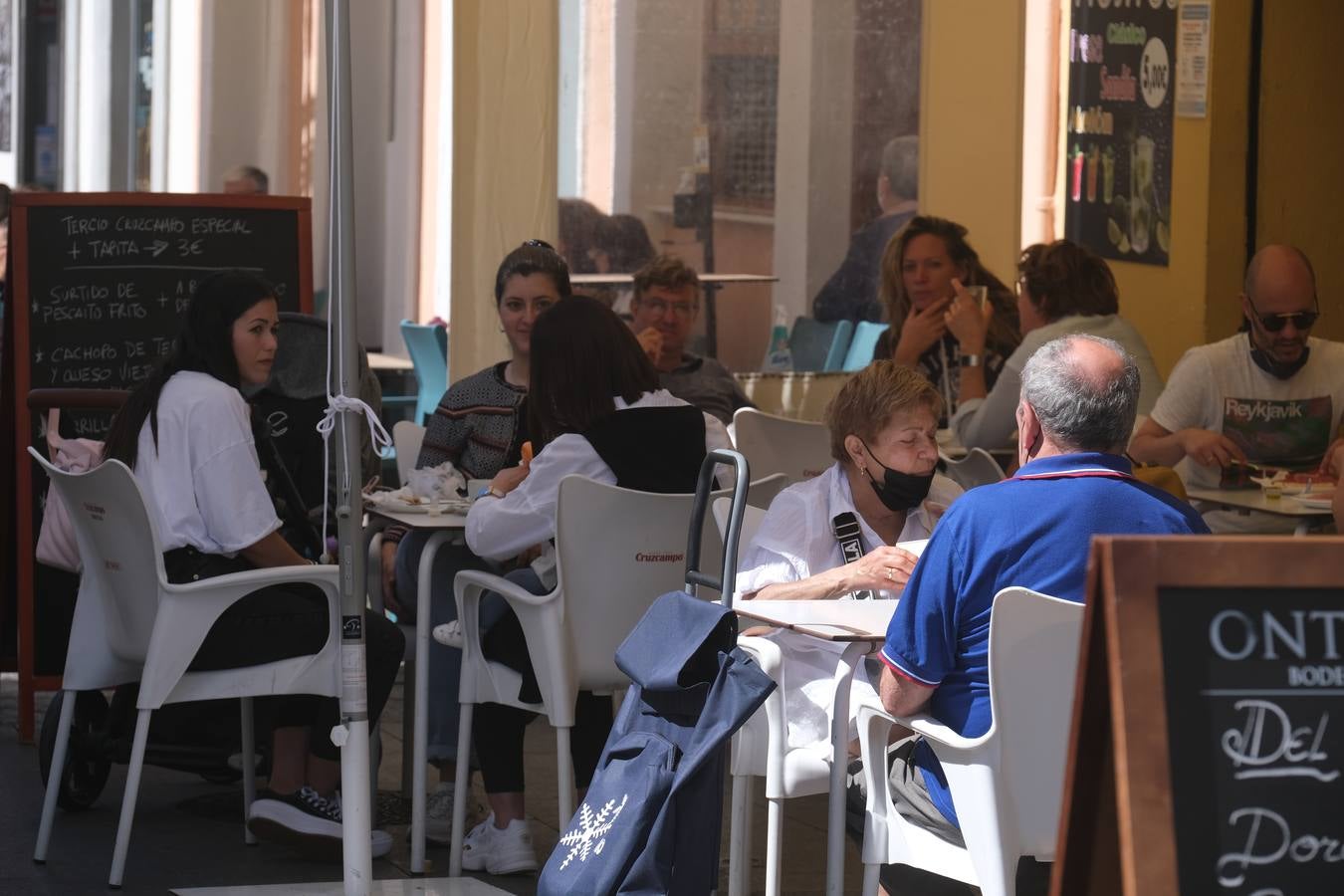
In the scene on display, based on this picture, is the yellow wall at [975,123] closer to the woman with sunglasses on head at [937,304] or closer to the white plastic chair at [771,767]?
the woman with sunglasses on head at [937,304]

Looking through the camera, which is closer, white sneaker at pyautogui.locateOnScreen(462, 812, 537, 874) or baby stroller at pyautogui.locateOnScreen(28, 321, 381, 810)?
white sneaker at pyautogui.locateOnScreen(462, 812, 537, 874)

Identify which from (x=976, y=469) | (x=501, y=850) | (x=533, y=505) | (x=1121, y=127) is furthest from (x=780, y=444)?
(x=1121, y=127)

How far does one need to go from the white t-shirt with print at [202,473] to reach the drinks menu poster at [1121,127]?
4.49 m

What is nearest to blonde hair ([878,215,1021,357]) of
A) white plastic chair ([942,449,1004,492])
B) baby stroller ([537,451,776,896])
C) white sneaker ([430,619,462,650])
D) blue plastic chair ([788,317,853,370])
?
blue plastic chair ([788,317,853,370])

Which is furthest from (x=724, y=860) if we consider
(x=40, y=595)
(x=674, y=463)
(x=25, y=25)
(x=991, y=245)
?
(x=25, y=25)

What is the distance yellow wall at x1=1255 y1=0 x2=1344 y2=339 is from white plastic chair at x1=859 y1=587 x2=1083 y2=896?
4.95 meters

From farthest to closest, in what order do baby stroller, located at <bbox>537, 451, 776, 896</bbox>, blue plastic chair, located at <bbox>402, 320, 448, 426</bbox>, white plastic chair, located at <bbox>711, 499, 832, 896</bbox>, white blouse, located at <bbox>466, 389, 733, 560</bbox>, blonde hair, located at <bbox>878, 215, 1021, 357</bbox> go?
blue plastic chair, located at <bbox>402, 320, 448, 426</bbox> < blonde hair, located at <bbox>878, 215, 1021, 357</bbox> < white blouse, located at <bbox>466, 389, 733, 560</bbox> < white plastic chair, located at <bbox>711, 499, 832, 896</bbox> < baby stroller, located at <bbox>537, 451, 776, 896</bbox>

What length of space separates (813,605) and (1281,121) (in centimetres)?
A: 474

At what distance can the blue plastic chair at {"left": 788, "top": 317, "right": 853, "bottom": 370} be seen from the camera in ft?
25.3

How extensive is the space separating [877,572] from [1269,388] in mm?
2571

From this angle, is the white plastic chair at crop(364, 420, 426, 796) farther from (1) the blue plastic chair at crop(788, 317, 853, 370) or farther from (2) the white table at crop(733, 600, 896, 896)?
(1) the blue plastic chair at crop(788, 317, 853, 370)

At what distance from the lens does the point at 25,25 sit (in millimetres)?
17859

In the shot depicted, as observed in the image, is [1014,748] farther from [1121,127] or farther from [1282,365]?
[1121,127]

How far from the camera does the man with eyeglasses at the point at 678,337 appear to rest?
242 inches
